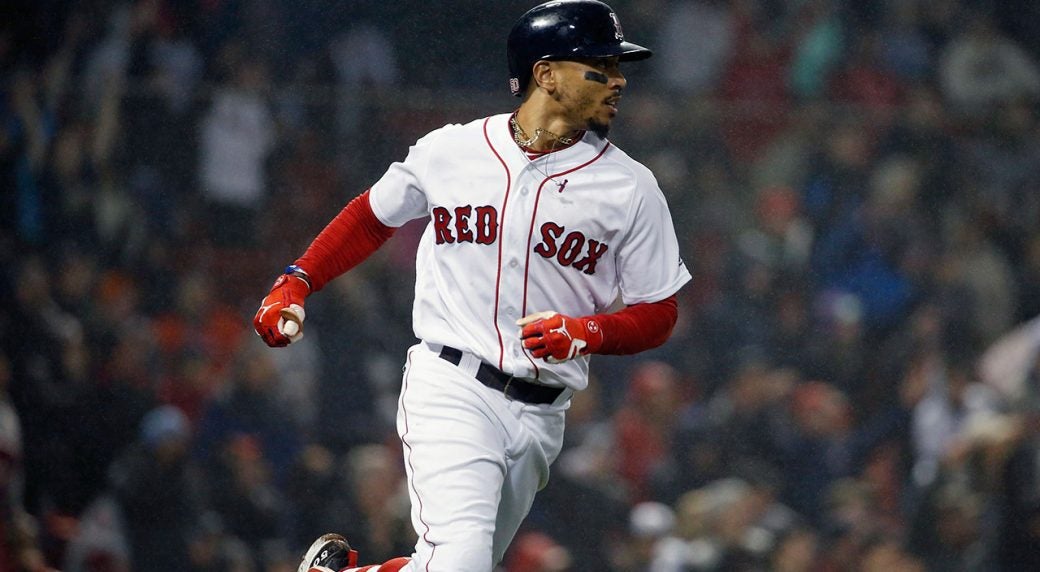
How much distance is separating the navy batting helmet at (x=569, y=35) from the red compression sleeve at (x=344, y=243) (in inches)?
17.3

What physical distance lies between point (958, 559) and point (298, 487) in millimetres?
2341

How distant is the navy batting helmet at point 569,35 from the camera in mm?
2475

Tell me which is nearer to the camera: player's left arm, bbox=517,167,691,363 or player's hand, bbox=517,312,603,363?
player's hand, bbox=517,312,603,363

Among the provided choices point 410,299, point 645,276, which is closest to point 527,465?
point 645,276

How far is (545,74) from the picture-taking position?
2516 mm

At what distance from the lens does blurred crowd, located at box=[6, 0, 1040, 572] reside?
15.2 feet

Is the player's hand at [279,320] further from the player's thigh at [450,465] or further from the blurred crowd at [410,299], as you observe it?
the blurred crowd at [410,299]

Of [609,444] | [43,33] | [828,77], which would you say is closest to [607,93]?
[609,444]

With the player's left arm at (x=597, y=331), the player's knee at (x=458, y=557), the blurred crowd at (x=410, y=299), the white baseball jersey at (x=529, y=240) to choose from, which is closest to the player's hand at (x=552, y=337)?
the player's left arm at (x=597, y=331)

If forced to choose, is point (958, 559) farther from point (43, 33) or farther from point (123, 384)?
point (43, 33)

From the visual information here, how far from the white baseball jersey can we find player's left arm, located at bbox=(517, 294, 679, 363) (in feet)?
0.15

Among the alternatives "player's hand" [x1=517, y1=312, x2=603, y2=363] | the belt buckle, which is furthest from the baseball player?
"player's hand" [x1=517, y1=312, x2=603, y2=363]

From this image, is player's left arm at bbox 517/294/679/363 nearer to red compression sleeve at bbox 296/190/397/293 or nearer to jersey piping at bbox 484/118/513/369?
Answer: jersey piping at bbox 484/118/513/369

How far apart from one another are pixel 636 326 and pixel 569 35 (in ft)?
1.84
